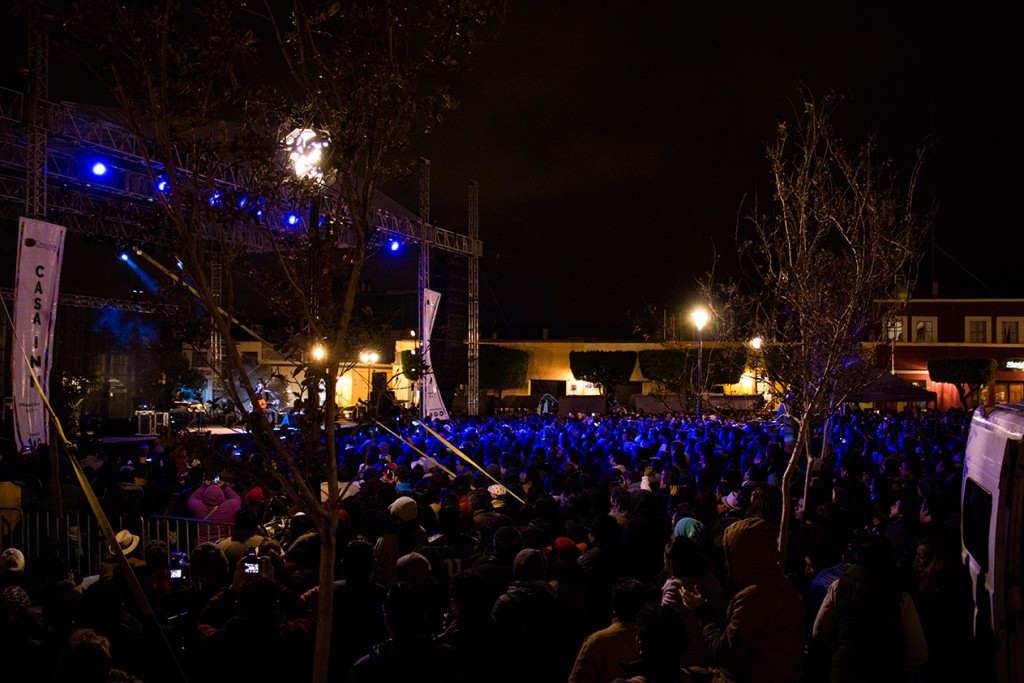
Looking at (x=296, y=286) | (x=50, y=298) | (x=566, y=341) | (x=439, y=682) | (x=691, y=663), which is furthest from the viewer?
(x=566, y=341)

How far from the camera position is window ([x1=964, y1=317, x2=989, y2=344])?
160 feet

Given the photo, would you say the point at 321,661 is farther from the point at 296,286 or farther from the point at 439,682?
the point at 296,286

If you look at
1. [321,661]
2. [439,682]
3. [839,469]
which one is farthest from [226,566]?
[839,469]

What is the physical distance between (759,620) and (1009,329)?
173 ft

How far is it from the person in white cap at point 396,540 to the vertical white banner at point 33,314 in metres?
9.37

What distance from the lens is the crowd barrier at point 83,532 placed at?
834 centimetres

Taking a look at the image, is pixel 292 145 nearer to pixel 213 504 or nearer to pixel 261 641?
pixel 261 641

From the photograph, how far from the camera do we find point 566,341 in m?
57.6

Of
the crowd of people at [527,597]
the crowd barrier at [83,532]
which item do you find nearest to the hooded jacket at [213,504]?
the crowd of people at [527,597]

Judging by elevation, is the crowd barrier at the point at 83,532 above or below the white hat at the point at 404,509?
below

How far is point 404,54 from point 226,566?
11.5 feet

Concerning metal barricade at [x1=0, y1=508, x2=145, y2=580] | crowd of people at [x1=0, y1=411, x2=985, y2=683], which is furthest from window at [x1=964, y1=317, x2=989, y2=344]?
metal barricade at [x1=0, y1=508, x2=145, y2=580]

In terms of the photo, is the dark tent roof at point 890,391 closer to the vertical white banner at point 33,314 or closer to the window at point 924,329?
the vertical white banner at point 33,314

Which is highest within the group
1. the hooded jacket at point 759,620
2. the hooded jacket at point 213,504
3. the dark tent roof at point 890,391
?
the dark tent roof at point 890,391
